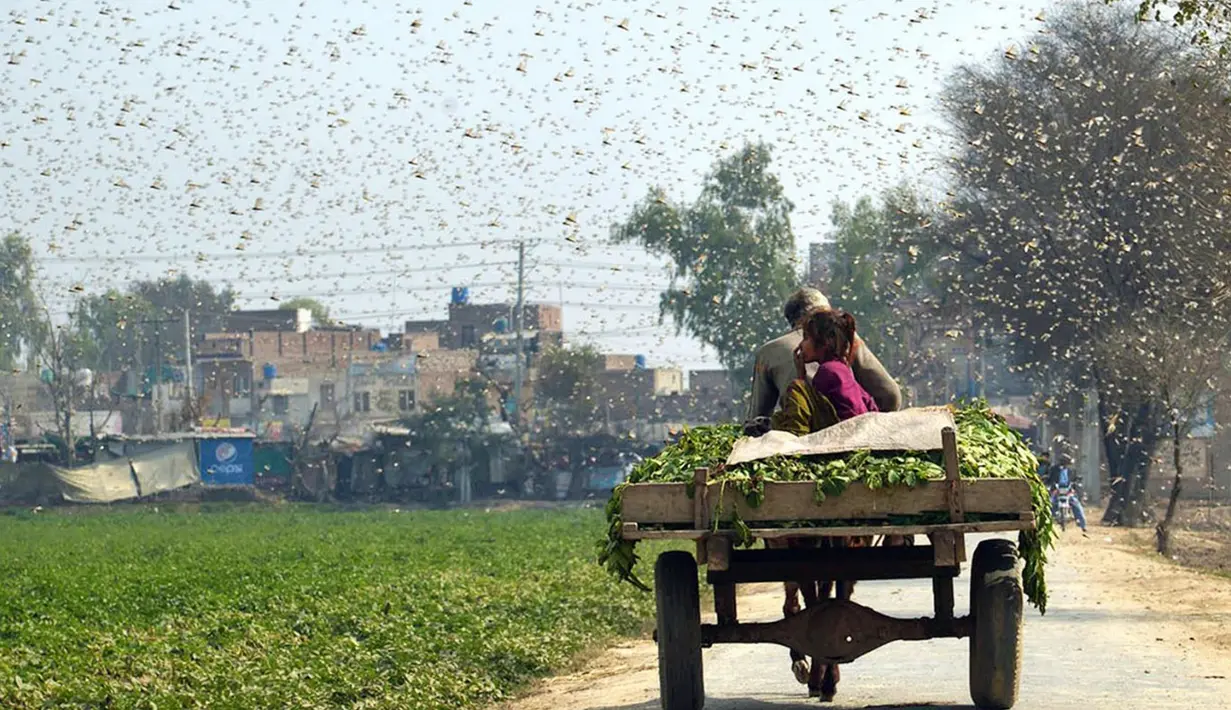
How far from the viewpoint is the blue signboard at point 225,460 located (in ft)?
248

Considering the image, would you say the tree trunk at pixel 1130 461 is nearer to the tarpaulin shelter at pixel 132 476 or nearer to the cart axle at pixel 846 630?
the tarpaulin shelter at pixel 132 476

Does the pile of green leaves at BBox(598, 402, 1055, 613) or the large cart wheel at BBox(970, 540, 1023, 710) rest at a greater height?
the pile of green leaves at BBox(598, 402, 1055, 613)

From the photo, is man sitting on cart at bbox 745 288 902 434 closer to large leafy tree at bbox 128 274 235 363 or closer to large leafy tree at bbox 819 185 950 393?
large leafy tree at bbox 819 185 950 393

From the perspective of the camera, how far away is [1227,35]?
1958 centimetres

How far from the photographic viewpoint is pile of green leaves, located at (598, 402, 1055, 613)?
8.01 m

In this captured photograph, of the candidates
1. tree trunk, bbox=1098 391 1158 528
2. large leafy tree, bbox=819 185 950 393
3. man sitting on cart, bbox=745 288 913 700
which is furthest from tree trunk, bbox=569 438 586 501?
man sitting on cart, bbox=745 288 913 700

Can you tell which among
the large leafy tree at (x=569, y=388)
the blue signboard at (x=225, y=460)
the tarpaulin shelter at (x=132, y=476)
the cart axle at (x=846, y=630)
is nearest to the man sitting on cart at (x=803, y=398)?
the cart axle at (x=846, y=630)

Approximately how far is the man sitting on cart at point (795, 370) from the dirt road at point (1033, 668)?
1541 millimetres

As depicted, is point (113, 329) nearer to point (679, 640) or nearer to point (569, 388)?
point (569, 388)

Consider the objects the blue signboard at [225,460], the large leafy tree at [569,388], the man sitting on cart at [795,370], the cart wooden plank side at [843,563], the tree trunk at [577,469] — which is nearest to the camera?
the cart wooden plank side at [843,563]

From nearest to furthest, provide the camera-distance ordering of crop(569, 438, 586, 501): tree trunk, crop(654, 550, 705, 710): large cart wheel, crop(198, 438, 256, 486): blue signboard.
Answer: crop(654, 550, 705, 710): large cart wheel, crop(198, 438, 256, 486): blue signboard, crop(569, 438, 586, 501): tree trunk

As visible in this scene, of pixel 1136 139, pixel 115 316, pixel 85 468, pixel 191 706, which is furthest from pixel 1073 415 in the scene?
pixel 115 316

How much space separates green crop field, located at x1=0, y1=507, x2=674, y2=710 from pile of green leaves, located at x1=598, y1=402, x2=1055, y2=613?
3834mm

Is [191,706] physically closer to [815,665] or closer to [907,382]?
[815,665]
